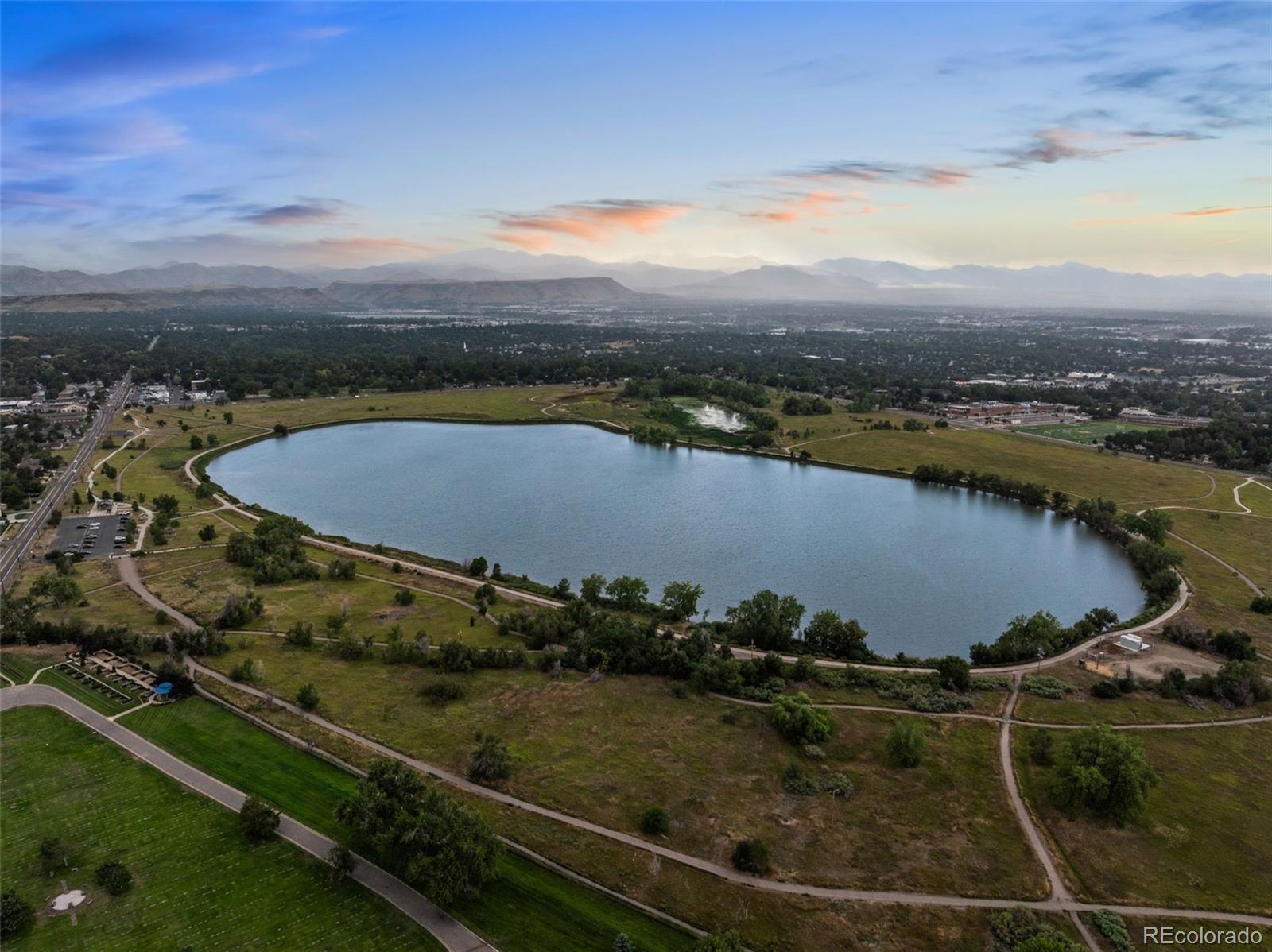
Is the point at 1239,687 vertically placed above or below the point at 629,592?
below

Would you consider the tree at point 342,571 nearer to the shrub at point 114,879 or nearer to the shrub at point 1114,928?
the shrub at point 114,879

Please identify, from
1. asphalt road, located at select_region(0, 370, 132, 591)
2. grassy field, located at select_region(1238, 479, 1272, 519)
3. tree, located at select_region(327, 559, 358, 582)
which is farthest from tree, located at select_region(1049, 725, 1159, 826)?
asphalt road, located at select_region(0, 370, 132, 591)

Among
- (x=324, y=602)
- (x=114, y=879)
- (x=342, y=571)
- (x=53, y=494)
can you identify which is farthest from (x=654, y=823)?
(x=53, y=494)

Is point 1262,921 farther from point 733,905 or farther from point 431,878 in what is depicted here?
point 431,878

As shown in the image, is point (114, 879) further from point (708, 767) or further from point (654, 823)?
point (708, 767)

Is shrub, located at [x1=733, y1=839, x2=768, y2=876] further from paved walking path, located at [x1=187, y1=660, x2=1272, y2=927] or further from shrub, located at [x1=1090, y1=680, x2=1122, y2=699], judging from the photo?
shrub, located at [x1=1090, y1=680, x2=1122, y2=699]

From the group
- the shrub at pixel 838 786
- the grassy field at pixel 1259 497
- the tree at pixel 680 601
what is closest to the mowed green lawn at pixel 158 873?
the shrub at pixel 838 786
